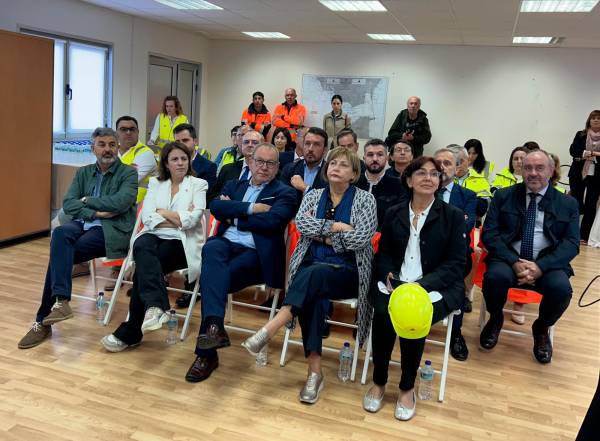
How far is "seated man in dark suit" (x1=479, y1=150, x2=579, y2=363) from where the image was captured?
346 centimetres

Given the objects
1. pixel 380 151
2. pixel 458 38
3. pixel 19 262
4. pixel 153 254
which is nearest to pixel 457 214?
pixel 380 151

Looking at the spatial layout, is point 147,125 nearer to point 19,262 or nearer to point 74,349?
point 19,262

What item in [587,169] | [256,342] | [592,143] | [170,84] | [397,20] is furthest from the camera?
[170,84]

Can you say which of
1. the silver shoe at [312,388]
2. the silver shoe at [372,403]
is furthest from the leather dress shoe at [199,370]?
the silver shoe at [372,403]

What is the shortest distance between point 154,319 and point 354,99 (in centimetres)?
777

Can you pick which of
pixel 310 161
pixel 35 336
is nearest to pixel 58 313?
pixel 35 336

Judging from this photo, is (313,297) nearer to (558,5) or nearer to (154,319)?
(154,319)

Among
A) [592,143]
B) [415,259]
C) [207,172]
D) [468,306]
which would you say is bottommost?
[468,306]

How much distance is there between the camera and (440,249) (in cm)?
300

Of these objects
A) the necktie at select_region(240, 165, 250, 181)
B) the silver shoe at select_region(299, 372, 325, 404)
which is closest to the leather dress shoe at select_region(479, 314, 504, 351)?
the silver shoe at select_region(299, 372, 325, 404)

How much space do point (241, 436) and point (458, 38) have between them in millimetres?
7758

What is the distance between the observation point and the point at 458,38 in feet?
28.4

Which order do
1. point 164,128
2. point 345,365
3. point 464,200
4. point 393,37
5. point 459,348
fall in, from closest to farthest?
point 345,365, point 459,348, point 464,200, point 164,128, point 393,37

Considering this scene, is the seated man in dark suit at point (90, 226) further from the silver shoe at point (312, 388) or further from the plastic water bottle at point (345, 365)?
the plastic water bottle at point (345, 365)
